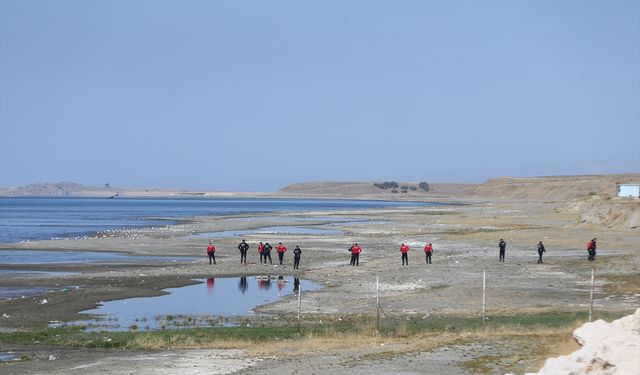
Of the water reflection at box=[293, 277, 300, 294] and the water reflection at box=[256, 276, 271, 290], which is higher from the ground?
the water reflection at box=[293, 277, 300, 294]

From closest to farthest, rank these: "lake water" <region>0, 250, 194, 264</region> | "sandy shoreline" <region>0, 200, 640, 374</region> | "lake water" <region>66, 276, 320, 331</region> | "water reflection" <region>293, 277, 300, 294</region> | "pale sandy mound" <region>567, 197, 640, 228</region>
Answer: "sandy shoreline" <region>0, 200, 640, 374</region>, "lake water" <region>66, 276, 320, 331</region>, "water reflection" <region>293, 277, 300, 294</region>, "lake water" <region>0, 250, 194, 264</region>, "pale sandy mound" <region>567, 197, 640, 228</region>

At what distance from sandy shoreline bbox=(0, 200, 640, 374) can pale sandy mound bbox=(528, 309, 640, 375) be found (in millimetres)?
4326

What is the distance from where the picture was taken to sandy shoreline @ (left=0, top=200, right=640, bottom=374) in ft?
69.3

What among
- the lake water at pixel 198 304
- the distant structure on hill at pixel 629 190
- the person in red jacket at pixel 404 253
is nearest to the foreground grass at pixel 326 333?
the lake water at pixel 198 304

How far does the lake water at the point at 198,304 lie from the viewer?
1117 inches

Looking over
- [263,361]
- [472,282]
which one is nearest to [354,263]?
[472,282]

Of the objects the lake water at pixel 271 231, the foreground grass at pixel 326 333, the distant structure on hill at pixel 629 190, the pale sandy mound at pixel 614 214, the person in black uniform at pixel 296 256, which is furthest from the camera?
the distant structure on hill at pixel 629 190

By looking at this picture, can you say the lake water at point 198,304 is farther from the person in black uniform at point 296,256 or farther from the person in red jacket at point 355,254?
the person in red jacket at point 355,254

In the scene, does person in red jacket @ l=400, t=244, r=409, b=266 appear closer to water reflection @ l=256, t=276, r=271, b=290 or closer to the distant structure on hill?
water reflection @ l=256, t=276, r=271, b=290

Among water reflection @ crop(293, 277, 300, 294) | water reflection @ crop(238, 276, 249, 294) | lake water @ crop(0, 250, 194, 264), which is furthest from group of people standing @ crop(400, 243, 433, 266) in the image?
lake water @ crop(0, 250, 194, 264)

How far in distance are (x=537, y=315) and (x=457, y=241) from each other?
36335 mm

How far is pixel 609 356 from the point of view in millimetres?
13516

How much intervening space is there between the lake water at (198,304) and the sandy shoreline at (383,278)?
1.15m

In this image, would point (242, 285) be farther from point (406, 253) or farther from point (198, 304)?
point (406, 253)
